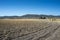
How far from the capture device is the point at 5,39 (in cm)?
1127

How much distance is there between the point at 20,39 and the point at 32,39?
3.28ft

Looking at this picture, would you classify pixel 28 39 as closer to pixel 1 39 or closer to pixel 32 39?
pixel 32 39

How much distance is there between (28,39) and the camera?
11.5 m

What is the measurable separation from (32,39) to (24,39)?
0.67 metres

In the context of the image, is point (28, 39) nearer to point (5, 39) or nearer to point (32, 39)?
point (32, 39)

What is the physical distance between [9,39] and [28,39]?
5.13ft

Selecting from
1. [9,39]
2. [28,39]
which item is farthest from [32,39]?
[9,39]

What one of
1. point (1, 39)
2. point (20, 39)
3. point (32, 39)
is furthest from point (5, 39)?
point (32, 39)

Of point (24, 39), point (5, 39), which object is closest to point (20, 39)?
point (24, 39)

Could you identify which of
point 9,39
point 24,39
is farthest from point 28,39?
point 9,39

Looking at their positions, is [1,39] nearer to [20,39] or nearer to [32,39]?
[20,39]

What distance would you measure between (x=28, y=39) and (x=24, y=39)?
0.34m

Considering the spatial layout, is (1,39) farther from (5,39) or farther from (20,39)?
(20,39)

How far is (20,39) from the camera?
11516 mm
